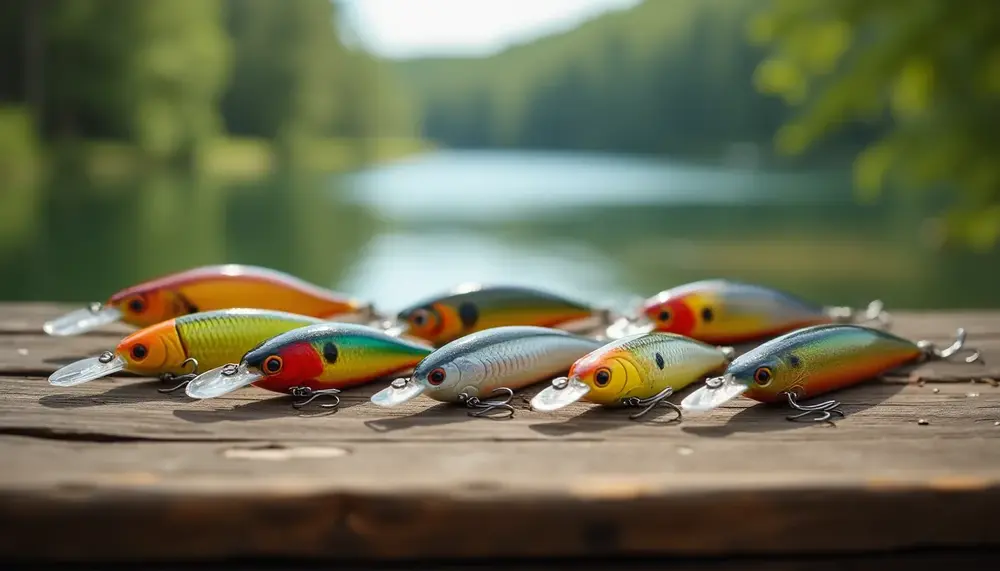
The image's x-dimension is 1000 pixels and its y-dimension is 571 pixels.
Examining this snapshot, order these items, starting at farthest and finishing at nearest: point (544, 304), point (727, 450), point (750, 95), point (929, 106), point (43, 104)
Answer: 1. point (750, 95)
2. point (43, 104)
3. point (929, 106)
4. point (544, 304)
5. point (727, 450)

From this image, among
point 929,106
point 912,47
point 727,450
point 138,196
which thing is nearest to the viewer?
point 727,450

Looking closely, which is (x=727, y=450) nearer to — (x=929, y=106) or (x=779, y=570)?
(x=779, y=570)

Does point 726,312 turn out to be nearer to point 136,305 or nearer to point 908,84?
point 136,305

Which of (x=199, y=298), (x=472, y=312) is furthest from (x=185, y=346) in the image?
(x=472, y=312)

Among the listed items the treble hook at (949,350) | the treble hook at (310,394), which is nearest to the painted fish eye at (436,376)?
the treble hook at (310,394)

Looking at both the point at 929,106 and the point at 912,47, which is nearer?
the point at 912,47

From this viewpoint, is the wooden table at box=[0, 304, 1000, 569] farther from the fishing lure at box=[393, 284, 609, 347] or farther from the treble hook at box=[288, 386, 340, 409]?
the fishing lure at box=[393, 284, 609, 347]

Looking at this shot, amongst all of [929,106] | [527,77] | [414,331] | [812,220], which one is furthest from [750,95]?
[414,331]

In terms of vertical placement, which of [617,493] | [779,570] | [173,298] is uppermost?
[173,298]
